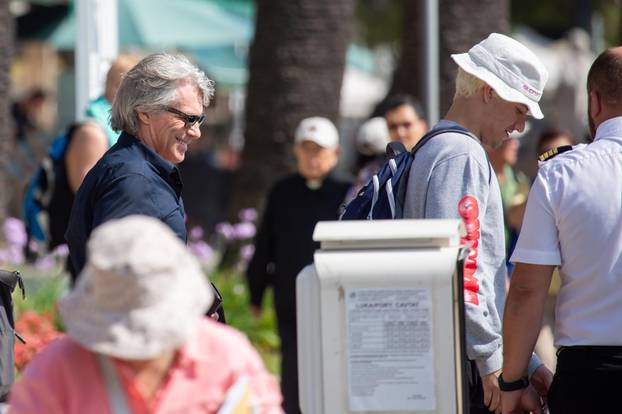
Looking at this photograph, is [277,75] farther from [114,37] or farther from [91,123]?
[91,123]

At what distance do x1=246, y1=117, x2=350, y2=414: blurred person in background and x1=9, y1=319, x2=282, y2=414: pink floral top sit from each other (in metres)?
4.72

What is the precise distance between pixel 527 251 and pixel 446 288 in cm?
60

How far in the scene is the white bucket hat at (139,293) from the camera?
9.09 ft

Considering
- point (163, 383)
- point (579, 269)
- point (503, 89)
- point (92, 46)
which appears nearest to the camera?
point (163, 383)

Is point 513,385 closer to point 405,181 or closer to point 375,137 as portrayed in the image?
point 405,181

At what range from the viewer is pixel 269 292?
439 inches

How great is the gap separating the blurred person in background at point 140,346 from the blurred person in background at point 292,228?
4743mm

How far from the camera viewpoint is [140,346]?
9.12ft

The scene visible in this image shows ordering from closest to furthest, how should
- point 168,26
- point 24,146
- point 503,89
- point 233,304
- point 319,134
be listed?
point 503,89
point 319,134
point 233,304
point 24,146
point 168,26

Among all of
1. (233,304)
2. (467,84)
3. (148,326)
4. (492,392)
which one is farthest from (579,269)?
(233,304)

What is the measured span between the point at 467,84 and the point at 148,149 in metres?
1.14

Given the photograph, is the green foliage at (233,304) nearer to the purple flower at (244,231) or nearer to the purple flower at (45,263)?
the purple flower at (45,263)

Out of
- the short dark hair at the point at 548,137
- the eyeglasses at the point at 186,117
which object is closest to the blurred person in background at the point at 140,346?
the eyeglasses at the point at 186,117

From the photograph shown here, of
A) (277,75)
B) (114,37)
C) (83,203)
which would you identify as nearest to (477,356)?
(83,203)
